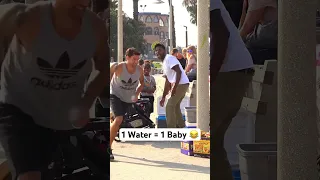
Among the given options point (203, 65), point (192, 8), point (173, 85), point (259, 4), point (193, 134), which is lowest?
point (193, 134)

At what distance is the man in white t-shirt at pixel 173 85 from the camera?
5375 millimetres

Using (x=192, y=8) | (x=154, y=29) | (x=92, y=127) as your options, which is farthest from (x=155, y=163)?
(x=92, y=127)

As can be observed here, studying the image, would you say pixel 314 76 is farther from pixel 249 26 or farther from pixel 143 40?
pixel 143 40

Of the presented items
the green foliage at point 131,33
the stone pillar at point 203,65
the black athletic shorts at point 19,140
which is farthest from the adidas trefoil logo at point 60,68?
the stone pillar at point 203,65

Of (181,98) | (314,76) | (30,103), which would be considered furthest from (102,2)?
(181,98)

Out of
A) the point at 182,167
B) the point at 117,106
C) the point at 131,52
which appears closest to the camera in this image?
the point at 182,167

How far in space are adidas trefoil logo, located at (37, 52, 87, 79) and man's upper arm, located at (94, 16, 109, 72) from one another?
0.12 meters

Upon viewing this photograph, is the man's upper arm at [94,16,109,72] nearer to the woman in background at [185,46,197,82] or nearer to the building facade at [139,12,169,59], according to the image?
the building facade at [139,12,169,59]

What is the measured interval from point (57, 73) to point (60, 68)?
0.03m

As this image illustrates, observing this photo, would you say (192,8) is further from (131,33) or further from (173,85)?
(173,85)

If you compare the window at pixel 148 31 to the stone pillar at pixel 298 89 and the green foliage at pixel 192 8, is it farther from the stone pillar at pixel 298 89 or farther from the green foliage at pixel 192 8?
the stone pillar at pixel 298 89

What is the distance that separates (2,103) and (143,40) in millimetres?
3065

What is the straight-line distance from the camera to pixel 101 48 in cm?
261

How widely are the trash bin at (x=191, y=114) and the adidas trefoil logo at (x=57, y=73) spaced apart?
11.7 feet
